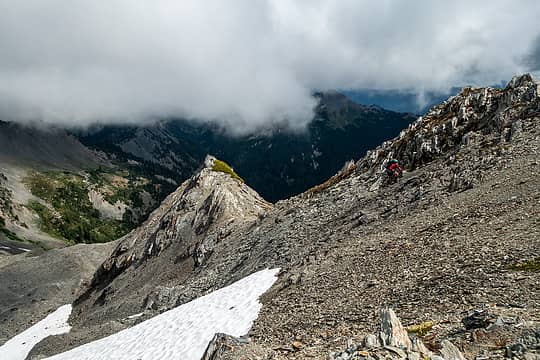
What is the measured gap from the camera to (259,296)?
95.7ft

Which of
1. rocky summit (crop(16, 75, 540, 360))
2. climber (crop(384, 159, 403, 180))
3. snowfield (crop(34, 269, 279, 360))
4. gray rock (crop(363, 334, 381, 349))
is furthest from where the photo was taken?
climber (crop(384, 159, 403, 180))

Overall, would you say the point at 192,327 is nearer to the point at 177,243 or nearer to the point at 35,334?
the point at 177,243

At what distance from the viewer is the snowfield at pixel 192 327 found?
25.4m

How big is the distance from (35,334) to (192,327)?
71022 mm

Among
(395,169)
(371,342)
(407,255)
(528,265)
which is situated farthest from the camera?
(395,169)

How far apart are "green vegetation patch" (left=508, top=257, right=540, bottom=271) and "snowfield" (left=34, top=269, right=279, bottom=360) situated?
49.8 feet

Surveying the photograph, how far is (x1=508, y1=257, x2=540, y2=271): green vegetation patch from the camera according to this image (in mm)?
16712

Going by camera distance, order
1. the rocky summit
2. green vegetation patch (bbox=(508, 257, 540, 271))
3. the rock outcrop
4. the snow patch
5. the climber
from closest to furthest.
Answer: the rocky summit, green vegetation patch (bbox=(508, 257, 540, 271)), the climber, the rock outcrop, the snow patch

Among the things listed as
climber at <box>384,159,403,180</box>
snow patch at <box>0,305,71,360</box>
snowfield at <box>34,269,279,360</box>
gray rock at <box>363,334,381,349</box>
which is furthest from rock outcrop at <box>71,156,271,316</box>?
gray rock at <box>363,334,381,349</box>

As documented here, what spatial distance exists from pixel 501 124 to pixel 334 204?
1949 centimetres

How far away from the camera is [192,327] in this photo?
28.3m

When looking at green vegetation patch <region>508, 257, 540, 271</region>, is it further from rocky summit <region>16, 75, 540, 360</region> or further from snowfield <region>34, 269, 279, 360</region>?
snowfield <region>34, 269, 279, 360</region>

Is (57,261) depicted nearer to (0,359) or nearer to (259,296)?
(0,359)

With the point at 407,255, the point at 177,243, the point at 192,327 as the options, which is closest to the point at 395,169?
the point at 407,255
